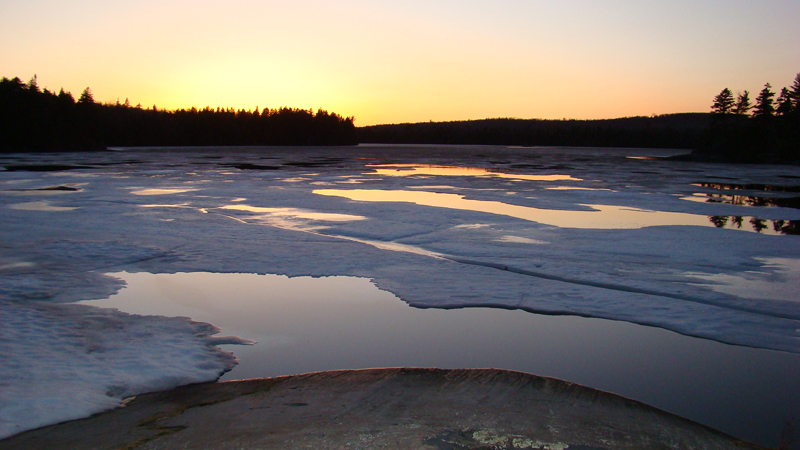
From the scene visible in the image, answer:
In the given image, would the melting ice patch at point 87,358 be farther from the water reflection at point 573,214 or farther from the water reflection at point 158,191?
the water reflection at point 158,191

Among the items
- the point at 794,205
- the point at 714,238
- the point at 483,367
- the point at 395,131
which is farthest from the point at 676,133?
the point at 483,367

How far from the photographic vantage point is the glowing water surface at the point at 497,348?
426cm

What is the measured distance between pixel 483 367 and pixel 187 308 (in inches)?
145

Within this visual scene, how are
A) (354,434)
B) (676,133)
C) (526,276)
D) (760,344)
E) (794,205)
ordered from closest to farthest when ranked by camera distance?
(354,434) < (760,344) < (526,276) < (794,205) < (676,133)

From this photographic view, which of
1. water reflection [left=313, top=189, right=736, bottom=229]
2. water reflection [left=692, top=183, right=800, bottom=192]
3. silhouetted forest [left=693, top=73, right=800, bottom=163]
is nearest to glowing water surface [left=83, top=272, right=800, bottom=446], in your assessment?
water reflection [left=313, top=189, right=736, bottom=229]

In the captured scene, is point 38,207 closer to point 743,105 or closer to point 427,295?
point 427,295

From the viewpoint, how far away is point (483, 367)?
4.72 m

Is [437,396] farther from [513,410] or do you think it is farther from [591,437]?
[591,437]

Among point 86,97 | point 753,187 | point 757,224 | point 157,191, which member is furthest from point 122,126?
point 757,224

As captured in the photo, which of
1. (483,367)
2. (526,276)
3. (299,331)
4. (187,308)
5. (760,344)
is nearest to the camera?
(483,367)

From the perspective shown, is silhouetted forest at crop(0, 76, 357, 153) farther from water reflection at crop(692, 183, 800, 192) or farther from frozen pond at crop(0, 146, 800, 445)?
water reflection at crop(692, 183, 800, 192)

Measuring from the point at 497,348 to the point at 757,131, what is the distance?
59014 millimetres

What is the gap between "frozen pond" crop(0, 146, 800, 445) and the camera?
178 inches

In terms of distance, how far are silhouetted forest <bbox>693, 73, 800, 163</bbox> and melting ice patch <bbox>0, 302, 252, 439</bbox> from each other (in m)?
56.0
